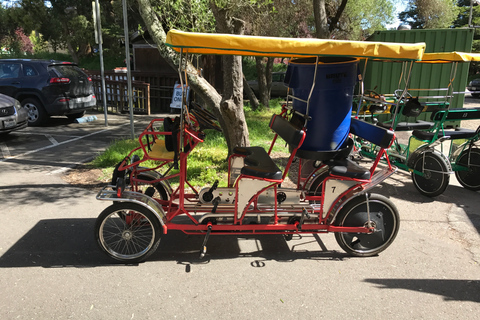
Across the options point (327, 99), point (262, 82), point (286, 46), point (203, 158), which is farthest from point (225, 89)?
point (262, 82)

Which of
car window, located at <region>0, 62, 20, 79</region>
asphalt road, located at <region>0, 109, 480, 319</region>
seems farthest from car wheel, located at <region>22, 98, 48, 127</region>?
asphalt road, located at <region>0, 109, 480, 319</region>

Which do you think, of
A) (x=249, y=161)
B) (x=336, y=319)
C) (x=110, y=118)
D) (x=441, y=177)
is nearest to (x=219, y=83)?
(x=110, y=118)

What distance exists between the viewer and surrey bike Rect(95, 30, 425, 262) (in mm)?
4000

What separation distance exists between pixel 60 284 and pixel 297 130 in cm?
276

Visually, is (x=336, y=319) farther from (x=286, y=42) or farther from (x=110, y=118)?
(x=110, y=118)

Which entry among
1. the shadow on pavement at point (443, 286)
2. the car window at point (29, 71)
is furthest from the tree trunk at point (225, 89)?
the car window at point (29, 71)

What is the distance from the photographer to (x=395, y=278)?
13.1 ft

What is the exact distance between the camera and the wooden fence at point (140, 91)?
46.2 ft

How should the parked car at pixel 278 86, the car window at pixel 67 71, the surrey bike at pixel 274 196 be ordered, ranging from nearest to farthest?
the surrey bike at pixel 274 196, the car window at pixel 67 71, the parked car at pixel 278 86

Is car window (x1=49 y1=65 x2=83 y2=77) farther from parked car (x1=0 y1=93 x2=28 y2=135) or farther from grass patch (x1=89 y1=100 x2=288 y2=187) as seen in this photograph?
grass patch (x1=89 y1=100 x2=288 y2=187)

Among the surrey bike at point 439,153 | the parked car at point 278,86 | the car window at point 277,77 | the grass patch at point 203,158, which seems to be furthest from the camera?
the car window at point 277,77

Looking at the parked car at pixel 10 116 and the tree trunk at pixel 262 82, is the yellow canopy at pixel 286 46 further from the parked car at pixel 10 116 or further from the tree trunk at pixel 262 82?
the tree trunk at pixel 262 82

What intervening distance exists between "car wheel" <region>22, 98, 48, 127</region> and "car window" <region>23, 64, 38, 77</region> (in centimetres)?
74

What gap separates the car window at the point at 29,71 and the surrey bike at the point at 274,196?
8499mm
